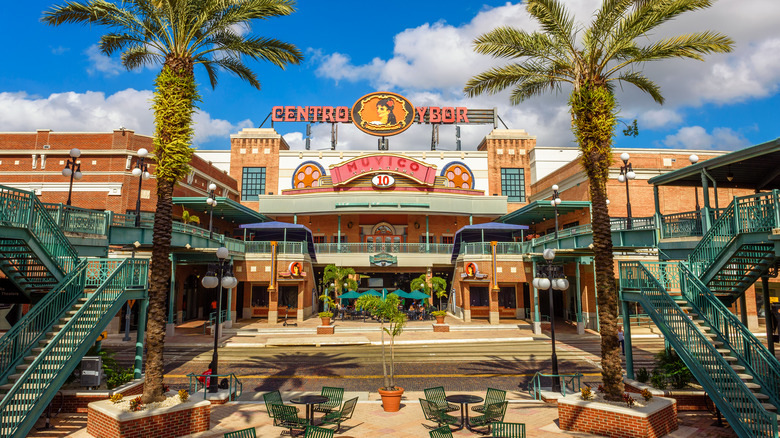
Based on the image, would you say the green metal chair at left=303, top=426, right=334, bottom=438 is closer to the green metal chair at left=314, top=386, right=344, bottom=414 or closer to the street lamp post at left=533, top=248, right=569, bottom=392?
the green metal chair at left=314, top=386, right=344, bottom=414

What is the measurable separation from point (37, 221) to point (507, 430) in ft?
44.7

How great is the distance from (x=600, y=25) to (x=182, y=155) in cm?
1238

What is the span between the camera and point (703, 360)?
11.8 metres

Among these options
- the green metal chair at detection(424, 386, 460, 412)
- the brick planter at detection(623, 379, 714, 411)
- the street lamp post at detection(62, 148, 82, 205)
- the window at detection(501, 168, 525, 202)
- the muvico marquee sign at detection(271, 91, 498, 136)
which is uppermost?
the muvico marquee sign at detection(271, 91, 498, 136)

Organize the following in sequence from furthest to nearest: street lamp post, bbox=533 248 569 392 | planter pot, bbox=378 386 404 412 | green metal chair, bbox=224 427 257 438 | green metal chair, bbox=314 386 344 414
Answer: street lamp post, bbox=533 248 569 392, planter pot, bbox=378 386 404 412, green metal chair, bbox=314 386 344 414, green metal chair, bbox=224 427 257 438

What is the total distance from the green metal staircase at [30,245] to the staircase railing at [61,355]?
4.70ft

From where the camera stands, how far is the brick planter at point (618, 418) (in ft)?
35.2

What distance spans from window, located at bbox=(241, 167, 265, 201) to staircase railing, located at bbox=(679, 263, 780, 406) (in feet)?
138

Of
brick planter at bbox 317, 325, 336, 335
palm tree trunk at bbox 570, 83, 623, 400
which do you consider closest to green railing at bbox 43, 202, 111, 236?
brick planter at bbox 317, 325, 336, 335

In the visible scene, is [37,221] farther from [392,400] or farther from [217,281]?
[392,400]

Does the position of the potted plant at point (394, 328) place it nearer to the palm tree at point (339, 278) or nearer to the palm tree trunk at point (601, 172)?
the palm tree trunk at point (601, 172)

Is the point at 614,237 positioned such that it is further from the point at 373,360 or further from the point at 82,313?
the point at 82,313

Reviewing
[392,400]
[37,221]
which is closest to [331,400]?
[392,400]

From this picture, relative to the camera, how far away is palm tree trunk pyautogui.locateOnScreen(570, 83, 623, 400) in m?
12.4
